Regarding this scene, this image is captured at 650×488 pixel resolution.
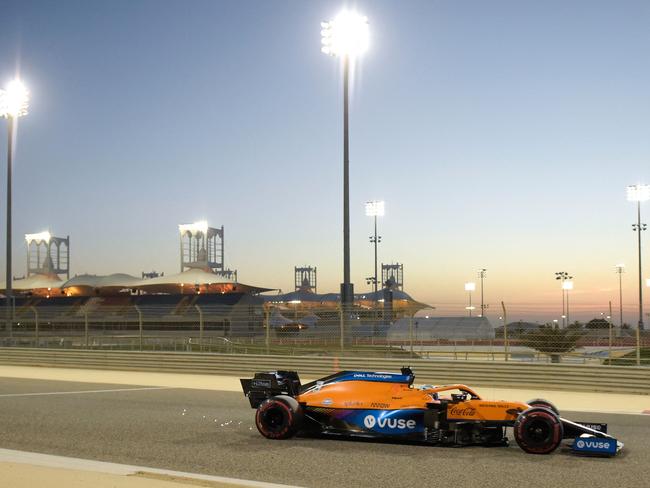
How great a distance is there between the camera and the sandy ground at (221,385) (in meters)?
14.8

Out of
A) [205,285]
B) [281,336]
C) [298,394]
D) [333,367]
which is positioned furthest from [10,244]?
[205,285]

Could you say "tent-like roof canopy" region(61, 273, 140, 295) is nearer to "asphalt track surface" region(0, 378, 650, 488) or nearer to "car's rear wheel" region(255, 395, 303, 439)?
"asphalt track surface" region(0, 378, 650, 488)

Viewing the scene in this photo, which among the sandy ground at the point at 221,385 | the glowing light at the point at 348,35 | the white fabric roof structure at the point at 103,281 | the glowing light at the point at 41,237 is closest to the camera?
the sandy ground at the point at 221,385

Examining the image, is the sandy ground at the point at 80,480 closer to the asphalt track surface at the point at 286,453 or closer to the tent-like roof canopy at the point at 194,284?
the asphalt track surface at the point at 286,453

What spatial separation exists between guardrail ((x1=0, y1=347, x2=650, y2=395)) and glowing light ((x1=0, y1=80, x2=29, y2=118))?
13.7 metres

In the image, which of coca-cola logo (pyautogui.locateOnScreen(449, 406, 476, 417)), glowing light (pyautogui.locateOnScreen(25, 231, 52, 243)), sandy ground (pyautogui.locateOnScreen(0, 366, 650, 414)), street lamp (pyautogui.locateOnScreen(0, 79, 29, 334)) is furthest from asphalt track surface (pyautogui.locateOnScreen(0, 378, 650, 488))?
glowing light (pyautogui.locateOnScreen(25, 231, 52, 243))

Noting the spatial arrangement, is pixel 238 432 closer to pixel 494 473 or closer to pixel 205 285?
pixel 494 473

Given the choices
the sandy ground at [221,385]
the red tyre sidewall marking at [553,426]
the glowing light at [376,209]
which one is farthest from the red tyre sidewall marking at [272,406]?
the glowing light at [376,209]

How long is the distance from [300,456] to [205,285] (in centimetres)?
7709

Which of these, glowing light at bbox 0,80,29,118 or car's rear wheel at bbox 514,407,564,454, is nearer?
car's rear wheel at bbox 514,407,564,454

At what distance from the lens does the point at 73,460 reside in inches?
344

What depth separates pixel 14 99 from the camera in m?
36.3

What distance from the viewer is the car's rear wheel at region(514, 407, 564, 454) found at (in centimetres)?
874

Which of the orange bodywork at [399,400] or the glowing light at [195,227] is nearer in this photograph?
the orange bodywork at [399,400]
